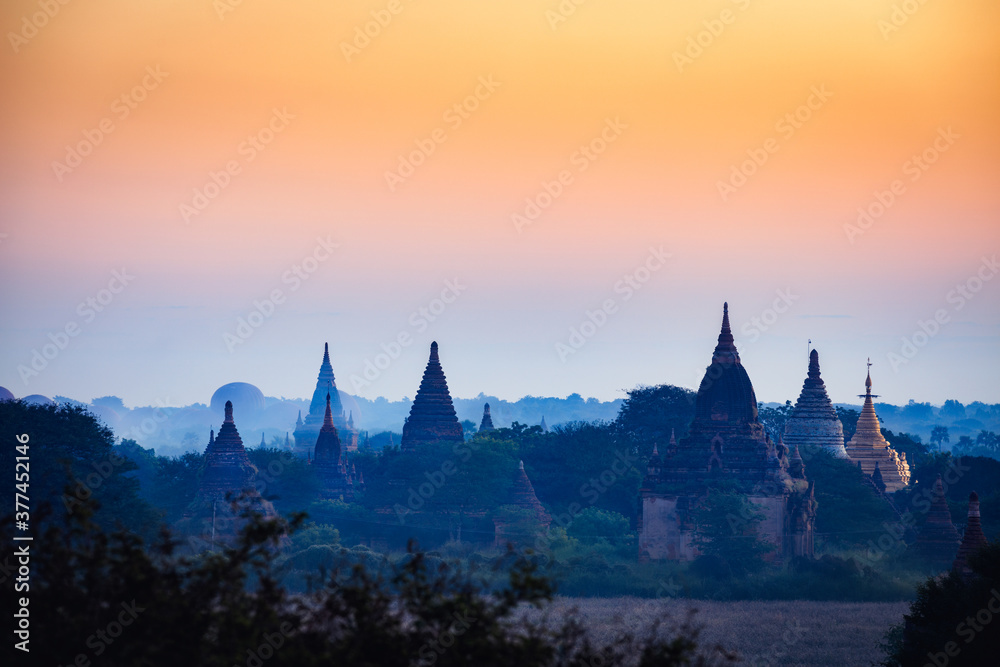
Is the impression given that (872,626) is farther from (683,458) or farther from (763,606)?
(683,458)

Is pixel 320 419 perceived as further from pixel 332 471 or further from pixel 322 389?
pixel 332 471

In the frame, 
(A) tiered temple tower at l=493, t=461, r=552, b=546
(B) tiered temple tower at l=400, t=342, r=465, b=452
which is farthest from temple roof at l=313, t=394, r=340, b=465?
(A) tiered temple tower at l=493, t=461, r=552, b=546

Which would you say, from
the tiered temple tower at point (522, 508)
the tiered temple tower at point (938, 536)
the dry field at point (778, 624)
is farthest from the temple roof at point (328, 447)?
the tiered temple tower at point (938, 536)

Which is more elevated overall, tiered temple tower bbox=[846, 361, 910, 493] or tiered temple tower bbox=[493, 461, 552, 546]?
tiered temple tower bbox=[846, 361, 910, 493]

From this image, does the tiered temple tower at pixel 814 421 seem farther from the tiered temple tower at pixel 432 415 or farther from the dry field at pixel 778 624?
the dry field at pixel 778 624

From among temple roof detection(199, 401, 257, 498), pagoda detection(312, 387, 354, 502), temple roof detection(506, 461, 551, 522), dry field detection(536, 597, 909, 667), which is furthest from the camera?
pagoda detection(312, 387, 354, 502)

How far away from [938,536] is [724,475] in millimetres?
8838

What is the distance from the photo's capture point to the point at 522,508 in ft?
233

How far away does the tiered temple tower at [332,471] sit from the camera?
268 feet

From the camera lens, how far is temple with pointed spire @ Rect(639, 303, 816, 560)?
63094 mm

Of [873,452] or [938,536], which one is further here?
[873,452]

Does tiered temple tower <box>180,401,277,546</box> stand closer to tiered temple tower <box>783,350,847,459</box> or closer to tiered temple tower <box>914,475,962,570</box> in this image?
tiered temple tower <box>914,475,962,570</box>

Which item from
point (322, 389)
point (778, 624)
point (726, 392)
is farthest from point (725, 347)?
point (322, 389)

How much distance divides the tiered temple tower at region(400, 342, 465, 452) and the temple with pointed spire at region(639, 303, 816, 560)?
21956mm
